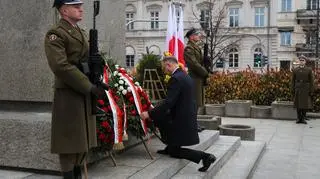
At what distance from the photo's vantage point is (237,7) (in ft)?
194

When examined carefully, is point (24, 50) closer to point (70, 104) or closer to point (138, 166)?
point (70, 104)

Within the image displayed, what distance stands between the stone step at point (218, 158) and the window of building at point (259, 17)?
51.2 meters

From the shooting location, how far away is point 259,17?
192ft

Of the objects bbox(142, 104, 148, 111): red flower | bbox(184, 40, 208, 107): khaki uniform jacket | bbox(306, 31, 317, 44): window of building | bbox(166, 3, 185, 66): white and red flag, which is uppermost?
bbox(306, 31, 317, 44): window of building

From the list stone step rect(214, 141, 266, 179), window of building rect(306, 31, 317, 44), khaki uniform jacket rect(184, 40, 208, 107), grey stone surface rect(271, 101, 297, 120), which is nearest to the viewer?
stone step rect(214, 141, 266, 179)

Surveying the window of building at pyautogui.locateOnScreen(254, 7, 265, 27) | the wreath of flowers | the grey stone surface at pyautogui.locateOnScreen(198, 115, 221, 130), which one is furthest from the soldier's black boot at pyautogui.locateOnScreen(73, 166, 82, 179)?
the window of building at pyautogui.locateOnScreen(254, 7, 265, 27)

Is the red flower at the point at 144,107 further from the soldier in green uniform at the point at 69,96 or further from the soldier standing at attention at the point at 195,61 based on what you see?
the soldier standing at attention at the point at 195,61

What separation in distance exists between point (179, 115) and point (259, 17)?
179 feet

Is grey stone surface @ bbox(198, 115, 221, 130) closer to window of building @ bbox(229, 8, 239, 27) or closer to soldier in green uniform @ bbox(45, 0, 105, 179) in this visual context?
soldier in green uniform @ bbox(45, 0, 105, 179)

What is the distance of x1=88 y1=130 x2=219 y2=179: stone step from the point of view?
18.3 feet

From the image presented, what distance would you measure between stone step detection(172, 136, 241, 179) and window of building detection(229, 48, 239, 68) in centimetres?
4886

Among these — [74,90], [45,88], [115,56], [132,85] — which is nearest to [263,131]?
[115,56]

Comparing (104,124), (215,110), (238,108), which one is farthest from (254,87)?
(104,124)

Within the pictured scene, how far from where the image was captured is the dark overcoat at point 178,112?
20.5 feet
